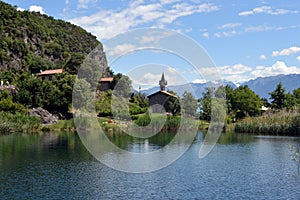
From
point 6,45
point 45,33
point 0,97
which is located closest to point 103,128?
point 0,97

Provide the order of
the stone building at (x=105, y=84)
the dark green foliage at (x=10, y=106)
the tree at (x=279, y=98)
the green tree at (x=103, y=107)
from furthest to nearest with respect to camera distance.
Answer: the stone building at (x=105, y=84), the tree at (x=279, y=98), the green tree at (x=103, y=107), the dark green foliage at (x=10, y=106)

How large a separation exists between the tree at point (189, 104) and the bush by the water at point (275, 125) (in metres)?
10.2

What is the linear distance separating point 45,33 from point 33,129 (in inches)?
2894

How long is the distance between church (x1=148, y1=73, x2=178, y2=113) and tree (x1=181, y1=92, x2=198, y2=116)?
16.6 feet

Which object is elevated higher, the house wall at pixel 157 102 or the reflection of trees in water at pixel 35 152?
the house wall at pixel 157 102

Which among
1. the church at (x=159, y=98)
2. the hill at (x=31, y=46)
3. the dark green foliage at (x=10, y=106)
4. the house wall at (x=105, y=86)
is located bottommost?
the dark green foliage at (x=10, y=106)

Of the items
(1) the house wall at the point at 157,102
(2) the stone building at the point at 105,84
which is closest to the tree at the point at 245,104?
(1) the house wall at the point at 157,102

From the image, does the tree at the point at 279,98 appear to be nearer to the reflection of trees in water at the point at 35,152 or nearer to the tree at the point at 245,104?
the tree at the point at 245,104

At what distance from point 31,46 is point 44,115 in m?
53.2

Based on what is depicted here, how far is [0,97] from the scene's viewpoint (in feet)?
229

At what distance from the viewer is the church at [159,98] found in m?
81.6

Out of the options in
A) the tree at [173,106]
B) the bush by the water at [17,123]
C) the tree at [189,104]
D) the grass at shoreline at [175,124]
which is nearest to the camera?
the grass at shoreline at [175,124]

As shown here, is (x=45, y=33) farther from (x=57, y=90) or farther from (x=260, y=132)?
(x=260, y=132)

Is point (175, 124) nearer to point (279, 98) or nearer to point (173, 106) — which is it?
point (173, 106)
